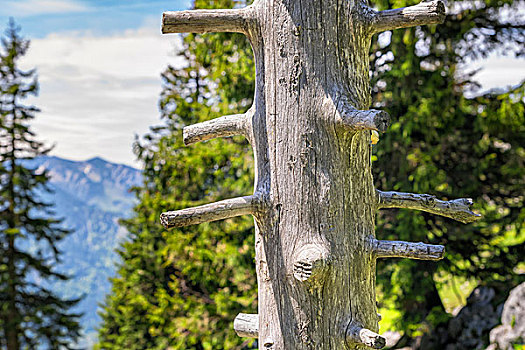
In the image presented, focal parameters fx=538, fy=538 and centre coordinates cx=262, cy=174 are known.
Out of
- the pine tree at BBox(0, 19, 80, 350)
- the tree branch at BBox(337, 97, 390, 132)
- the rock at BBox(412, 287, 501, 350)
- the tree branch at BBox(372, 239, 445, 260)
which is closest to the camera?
the tree branch at BBox(337, 97, 390, 132)


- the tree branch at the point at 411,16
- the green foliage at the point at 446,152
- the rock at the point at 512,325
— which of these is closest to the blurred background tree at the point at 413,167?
the green foliage at the point at 446,152

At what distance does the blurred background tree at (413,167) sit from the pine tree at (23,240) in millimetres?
5549


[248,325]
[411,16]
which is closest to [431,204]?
[411,16]

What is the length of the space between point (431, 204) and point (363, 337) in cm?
70

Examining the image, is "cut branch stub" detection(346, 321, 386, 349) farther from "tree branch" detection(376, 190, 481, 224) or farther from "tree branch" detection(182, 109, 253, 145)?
"tree branch" detection(182, 109, 253, 145)

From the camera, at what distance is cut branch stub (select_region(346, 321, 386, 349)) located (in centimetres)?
200

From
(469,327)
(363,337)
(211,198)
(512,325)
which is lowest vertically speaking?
(469,327)

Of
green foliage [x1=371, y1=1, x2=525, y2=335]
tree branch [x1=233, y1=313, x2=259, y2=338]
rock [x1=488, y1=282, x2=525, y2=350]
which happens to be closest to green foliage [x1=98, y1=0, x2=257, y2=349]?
green foliage [x1=371, y1=1, x2=525, y2=335]

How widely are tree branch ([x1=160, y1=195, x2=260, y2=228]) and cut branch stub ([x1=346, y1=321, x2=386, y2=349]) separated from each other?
61 centimetres

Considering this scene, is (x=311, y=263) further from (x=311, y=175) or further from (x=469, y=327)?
(x=469, y=327)

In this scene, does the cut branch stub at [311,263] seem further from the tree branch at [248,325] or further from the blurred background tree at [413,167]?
the blurred background tree at [413,167]

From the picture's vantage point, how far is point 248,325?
2445 mm

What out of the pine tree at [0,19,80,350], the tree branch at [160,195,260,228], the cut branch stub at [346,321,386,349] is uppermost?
the tree branch at [160,195,260,228]

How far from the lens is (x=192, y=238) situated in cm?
1016
